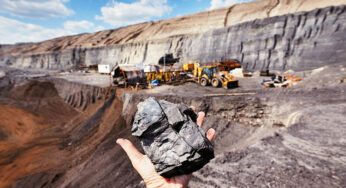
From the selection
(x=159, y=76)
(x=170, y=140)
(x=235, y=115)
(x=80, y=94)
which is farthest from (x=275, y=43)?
(x=80, y=94)

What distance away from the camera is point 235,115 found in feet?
27.6

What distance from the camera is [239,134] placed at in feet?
24.4

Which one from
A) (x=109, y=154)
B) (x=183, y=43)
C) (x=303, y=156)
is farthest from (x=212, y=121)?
(x=183, y=43)

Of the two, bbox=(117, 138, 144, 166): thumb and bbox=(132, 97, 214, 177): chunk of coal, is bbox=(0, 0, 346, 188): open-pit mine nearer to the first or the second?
bbox=(132, 97, 214, 177): chunk of coal

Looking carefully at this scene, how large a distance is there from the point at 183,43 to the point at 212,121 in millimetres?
27070

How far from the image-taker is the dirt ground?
374cm

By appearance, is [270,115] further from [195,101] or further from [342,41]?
[342,41]

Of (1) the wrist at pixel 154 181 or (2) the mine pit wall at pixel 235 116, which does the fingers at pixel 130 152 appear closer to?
(1) the wrist at pixel 154 181

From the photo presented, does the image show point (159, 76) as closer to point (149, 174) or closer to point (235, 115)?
point (235, 115)

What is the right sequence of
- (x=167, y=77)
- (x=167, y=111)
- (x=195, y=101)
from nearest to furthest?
1. (x=167, y=111)
2. (x=195, y=101)
3. (x=167, y=77)

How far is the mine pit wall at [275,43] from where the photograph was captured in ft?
58.6

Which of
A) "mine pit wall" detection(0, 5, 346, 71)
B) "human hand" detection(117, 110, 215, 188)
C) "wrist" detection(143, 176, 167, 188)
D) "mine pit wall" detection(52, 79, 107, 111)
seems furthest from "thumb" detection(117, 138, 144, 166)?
"mine pit wall" detection(0, 5, 346, 71)

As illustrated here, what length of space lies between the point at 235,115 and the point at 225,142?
77.0 inches

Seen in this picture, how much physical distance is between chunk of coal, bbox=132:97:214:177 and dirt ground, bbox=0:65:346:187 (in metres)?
1.35
